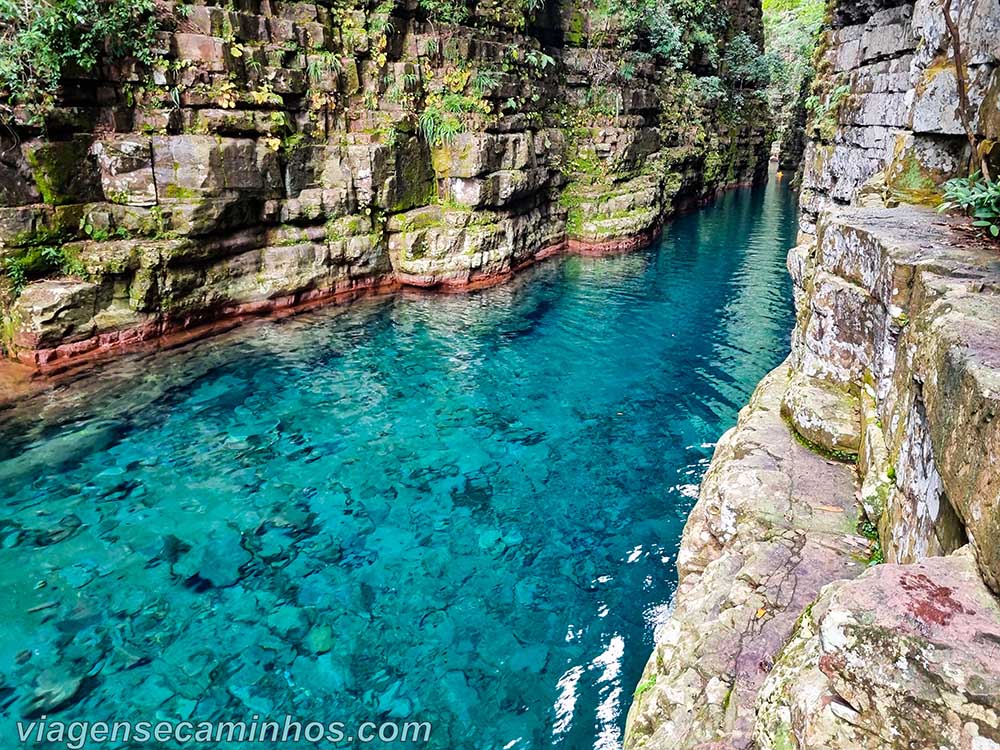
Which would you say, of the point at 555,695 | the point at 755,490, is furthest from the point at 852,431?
the point at 555,695

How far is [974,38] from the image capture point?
5.59m

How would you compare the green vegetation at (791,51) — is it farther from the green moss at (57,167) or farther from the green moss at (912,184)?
the green moss at (57,167)

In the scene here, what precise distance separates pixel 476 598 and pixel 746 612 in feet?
10.6

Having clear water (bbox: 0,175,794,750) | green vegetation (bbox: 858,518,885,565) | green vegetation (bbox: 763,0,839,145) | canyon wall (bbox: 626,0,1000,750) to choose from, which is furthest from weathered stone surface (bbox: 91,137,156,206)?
green vegetation (bbox: 763,0,839,145)

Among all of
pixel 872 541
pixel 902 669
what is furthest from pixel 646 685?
pixel 902 669

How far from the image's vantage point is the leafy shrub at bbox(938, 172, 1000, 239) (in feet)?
15.6

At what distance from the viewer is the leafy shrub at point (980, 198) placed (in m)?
4.75

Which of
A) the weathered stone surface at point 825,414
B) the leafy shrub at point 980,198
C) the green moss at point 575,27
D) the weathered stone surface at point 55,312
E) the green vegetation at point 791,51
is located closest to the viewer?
the leafy shrub at point 980,198

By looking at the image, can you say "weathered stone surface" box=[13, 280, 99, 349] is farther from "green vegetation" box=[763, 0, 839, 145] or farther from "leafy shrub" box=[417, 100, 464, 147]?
"green vegetation" box=[763, 0, 839, 145]

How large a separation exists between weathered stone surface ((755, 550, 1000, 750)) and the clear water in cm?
318

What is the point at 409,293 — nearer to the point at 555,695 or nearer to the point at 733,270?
the point at 733,270

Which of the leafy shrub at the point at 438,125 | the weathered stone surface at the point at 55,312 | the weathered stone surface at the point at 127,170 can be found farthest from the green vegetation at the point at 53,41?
the leafy shrub at the point at 438,125

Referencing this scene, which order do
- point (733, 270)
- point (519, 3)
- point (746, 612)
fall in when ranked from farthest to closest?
point (733, 270)
point (519, 3)
point (746, 612)

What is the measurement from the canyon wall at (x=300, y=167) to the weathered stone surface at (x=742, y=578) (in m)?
11.9
